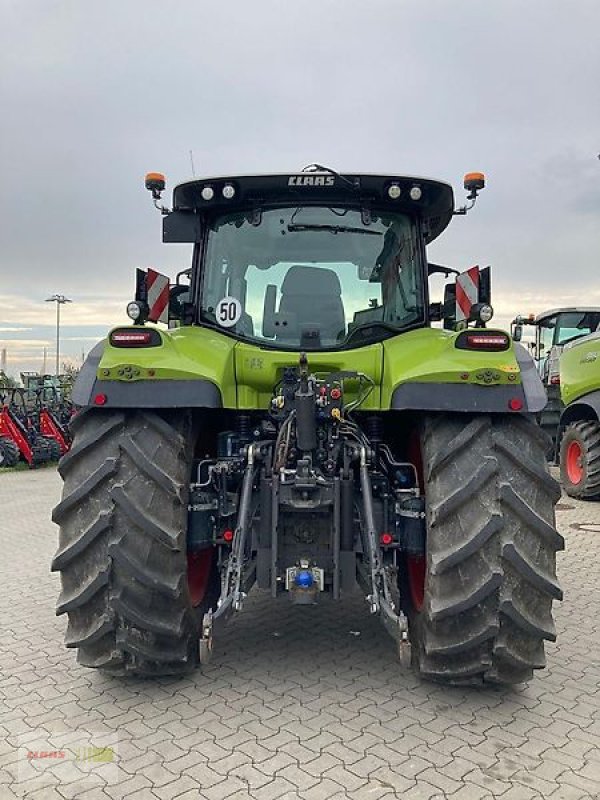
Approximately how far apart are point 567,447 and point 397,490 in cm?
761

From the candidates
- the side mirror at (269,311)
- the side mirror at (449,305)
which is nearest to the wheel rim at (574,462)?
the side mirror at (449,305)

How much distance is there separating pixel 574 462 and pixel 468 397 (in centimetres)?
785

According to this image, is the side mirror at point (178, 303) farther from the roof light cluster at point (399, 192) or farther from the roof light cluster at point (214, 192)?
the roof light cluster at point (399, 192)

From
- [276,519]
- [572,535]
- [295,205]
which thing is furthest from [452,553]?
[572,535]

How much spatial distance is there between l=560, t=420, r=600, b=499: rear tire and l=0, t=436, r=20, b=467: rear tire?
10146mm

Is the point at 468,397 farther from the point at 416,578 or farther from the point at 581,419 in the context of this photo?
the point at 581,419

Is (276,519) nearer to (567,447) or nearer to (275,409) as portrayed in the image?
(275,409)

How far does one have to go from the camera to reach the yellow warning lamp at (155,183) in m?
4.94

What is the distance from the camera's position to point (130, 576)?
137 inches

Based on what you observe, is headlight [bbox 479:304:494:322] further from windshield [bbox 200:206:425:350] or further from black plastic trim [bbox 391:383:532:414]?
black plastic trim [bbox 391:383:532:414]

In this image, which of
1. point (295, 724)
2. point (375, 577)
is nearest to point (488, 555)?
point (375, 577)

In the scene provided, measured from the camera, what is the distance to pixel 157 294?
4512mm

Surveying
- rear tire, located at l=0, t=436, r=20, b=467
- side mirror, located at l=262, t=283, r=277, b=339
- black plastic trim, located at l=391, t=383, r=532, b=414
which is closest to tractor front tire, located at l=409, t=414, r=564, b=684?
black plastic trim, located at l=391, t=383, r=532, b=414

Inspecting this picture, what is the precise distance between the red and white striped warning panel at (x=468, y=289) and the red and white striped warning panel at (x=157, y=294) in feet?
5.82
